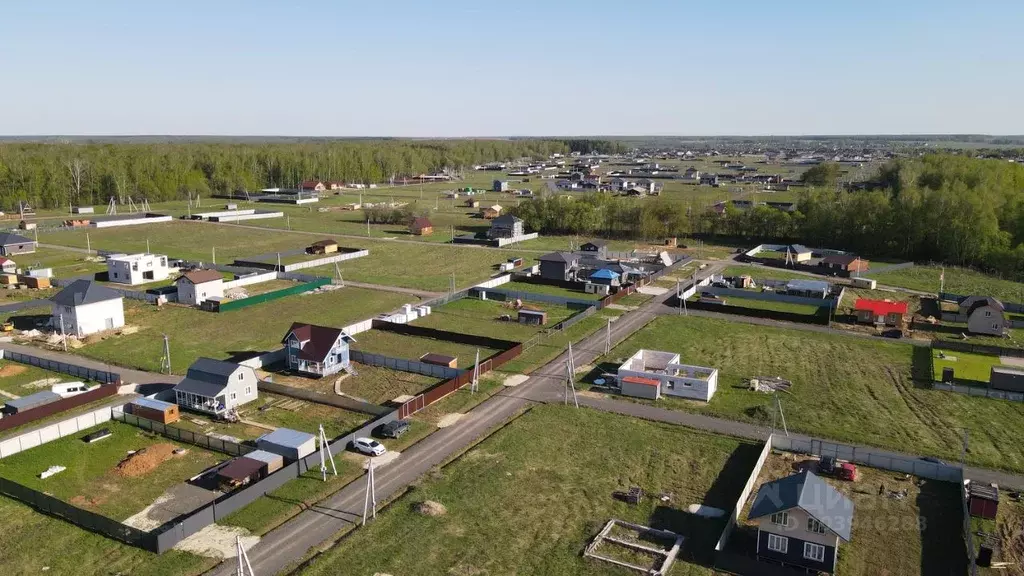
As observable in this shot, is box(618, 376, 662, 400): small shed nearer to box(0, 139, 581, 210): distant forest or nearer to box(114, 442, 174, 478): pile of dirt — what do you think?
box(114, 442, 174, 478): pile of dirt

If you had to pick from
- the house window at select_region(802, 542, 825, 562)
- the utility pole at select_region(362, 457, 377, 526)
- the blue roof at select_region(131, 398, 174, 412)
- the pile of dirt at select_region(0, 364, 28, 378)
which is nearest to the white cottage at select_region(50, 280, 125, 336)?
the pile of dirt at select_region(0, 364, 28, 378)

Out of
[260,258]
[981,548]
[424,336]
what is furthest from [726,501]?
[260,258]

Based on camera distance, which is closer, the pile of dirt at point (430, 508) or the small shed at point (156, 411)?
the pile of dirt at point (430, 508)

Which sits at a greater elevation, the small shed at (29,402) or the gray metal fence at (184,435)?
the small shed at (29,402)

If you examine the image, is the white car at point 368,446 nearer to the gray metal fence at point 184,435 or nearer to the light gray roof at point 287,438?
the light gray roof at point 287,438

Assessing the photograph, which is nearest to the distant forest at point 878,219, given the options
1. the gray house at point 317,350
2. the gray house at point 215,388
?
the gray house at point 317,350

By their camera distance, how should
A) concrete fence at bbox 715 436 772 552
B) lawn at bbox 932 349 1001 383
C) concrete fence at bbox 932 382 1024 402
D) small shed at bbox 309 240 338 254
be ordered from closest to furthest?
concrete fence at bbox 715 436 772 552, concrete fence at bbox 932 382 1024 402, lawn at bbox 932 349 1001 383, small shed at bbox 309 240 338 254

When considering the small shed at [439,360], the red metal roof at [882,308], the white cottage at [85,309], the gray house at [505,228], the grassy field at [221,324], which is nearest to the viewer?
the small shed at [439,360]
